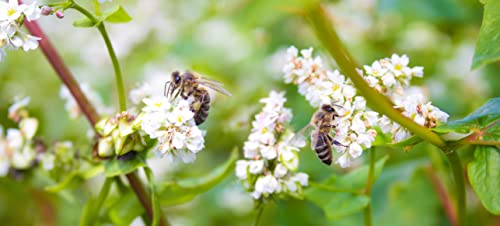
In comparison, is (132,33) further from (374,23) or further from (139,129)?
(139,129)

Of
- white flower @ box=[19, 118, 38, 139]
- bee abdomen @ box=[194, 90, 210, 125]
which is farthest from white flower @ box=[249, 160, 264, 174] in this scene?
white flower @ box=[19, 118, 38, 139]

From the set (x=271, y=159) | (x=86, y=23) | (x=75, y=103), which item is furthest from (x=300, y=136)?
(x=75, y=103)

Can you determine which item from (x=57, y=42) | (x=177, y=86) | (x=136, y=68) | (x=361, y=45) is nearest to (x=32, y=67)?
(x=57, y=42)

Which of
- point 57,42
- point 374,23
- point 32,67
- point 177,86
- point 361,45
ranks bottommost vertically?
point 177,86

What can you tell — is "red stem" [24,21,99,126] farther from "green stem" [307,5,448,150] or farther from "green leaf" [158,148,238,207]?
"green stem" [307,5,448,150]

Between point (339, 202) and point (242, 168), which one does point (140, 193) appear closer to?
point (242, 168)

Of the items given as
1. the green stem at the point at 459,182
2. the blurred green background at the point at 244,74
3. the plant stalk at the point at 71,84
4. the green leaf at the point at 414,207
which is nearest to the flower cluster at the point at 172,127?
the plant stalk at the point at 71,84
